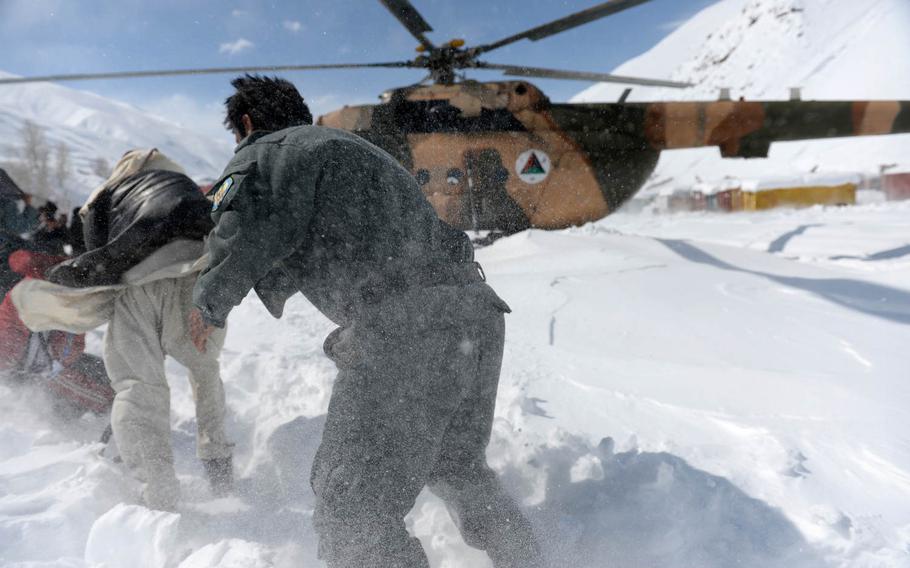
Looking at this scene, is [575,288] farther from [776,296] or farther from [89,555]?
[89,555]

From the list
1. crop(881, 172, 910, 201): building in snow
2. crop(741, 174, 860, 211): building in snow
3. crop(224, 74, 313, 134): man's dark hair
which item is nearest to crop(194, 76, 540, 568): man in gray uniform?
crop(224, 74, 313, 134): man's dark hair

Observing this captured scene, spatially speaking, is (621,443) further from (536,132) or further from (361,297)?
(536,132)

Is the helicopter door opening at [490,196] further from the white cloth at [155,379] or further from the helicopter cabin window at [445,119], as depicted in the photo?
the white cloth at [155,379]

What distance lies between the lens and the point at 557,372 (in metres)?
3.25

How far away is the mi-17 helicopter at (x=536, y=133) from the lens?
666 cm

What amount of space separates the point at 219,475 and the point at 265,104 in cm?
164

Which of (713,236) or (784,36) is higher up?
(784,36)

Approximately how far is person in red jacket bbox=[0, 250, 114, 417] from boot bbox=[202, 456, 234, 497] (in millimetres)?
1188

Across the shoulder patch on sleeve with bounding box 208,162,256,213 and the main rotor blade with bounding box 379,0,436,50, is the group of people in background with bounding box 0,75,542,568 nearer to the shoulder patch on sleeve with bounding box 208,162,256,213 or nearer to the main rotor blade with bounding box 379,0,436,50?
the shoulder patch on sleeve with bounding box 208,162,256,213

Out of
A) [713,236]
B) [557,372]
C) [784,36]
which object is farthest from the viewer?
[784,36]

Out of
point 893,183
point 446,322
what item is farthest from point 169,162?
point 893,183

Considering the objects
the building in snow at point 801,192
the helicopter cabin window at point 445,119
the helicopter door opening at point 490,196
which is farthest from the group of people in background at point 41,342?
the building in snow at point 801,192

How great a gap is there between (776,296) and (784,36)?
83.7 metres

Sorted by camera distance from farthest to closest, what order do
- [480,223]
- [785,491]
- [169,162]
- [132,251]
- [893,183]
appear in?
1. [893,183]
2. [480,223]
3. [169,162]
4. [132,251]
5. [785,491]
